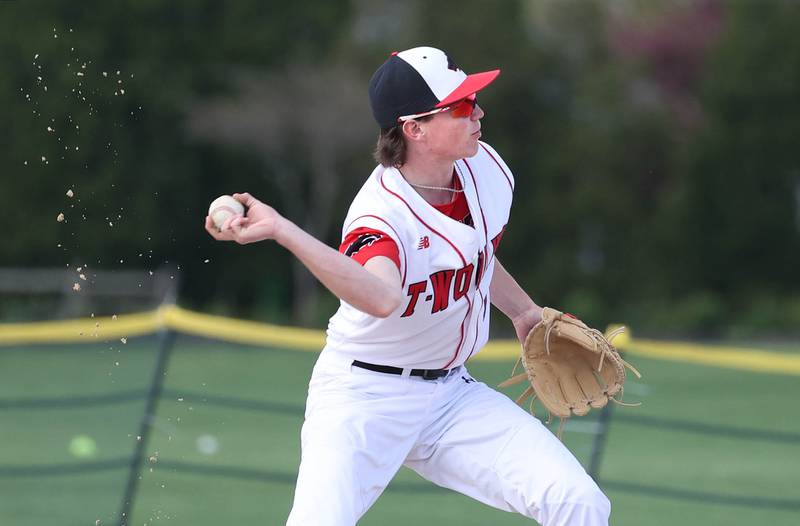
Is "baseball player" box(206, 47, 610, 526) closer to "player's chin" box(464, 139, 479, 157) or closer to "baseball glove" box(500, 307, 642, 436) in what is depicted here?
"player's chin" box(464, 139, 479, 157)

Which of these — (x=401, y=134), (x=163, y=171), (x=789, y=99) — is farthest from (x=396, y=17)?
(x=401, y=134)

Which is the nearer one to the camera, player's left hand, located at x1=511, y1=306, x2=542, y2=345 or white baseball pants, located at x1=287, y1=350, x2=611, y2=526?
white baseball pants, located at x1=287, y1=350, x2=611, y2=526

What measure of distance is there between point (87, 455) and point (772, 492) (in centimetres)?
485

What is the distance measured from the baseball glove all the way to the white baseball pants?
37cm

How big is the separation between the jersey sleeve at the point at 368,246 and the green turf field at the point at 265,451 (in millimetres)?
3268

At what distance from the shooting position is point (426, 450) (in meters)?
4.99

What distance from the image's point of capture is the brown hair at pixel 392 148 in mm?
4941

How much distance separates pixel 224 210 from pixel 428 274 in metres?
0.82

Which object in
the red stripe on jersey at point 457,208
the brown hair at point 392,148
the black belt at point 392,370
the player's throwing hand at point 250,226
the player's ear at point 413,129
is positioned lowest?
the black belt at point 392,370

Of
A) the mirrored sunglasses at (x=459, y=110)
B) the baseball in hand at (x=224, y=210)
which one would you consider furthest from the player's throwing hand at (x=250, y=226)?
the mirrored sunglasses at (x=459, y=110)

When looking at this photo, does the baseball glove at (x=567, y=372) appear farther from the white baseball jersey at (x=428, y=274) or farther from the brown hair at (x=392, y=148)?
the brown hair at (x=392, y=148)

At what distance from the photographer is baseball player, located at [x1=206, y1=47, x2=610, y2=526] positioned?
4.64 meters

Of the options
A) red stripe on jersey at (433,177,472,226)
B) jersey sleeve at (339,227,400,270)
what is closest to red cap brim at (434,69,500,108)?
red stripe on jersey at (433,177,472,226)

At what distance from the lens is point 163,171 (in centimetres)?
2523
